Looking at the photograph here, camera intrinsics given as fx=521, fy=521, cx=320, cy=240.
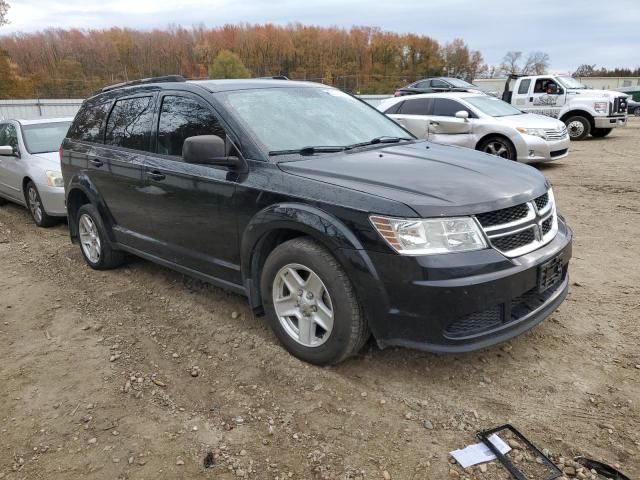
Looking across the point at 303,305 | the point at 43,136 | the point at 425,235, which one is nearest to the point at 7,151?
the point at 43,136

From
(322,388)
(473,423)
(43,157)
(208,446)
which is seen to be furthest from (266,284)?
(43,157)

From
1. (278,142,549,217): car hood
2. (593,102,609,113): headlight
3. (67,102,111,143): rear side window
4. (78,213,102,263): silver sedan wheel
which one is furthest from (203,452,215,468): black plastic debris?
(593,102,609,113): headlight

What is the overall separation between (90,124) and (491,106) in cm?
827

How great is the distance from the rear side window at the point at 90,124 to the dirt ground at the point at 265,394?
1.58m

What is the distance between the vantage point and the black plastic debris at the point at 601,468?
234 cm

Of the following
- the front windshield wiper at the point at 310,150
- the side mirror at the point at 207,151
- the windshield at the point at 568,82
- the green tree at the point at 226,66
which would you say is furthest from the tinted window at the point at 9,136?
the green tree at the point at 226,66

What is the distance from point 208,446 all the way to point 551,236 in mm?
2330

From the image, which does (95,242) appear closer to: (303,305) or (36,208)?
(36,208)

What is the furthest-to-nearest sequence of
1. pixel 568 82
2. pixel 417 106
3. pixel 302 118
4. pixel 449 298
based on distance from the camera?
pixel 568 82, pixel 417 106, pixel 302 118, pixel 449 298

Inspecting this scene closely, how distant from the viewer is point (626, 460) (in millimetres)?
2441

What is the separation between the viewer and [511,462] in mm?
2420

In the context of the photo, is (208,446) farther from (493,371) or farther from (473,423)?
(493,371)

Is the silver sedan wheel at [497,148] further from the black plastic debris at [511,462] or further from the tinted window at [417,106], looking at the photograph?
the black plastic debris at [511,462]

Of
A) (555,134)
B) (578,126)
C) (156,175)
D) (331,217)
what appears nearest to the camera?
(331,217)
